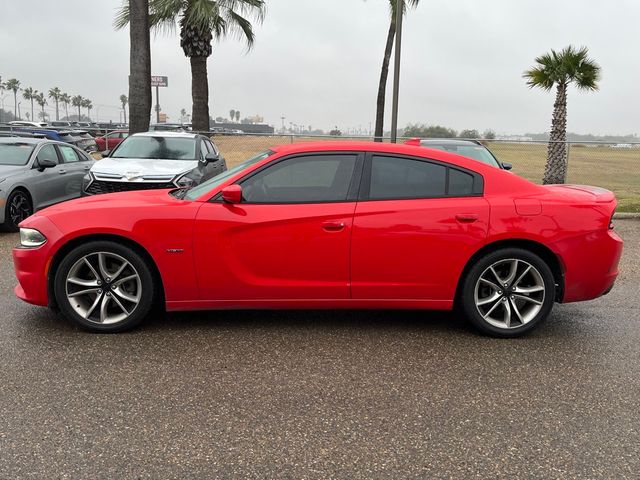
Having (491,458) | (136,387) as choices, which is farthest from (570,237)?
(136,387)

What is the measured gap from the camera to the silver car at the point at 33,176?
868 cm

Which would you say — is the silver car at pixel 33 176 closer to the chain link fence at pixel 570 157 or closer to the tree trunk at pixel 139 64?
the tree trunk at pixel 139 64

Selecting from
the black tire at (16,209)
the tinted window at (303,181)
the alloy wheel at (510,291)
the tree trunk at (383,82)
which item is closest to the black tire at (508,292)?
the alloy wheel at (510,291)

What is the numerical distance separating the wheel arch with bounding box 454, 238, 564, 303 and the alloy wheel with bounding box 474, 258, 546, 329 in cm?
12

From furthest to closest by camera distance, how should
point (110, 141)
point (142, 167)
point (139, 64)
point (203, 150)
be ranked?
point (110, 141)
point (139, 64)
point (203, 150)
point (142, 167)

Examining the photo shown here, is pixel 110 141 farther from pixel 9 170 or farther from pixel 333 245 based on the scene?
pixel 333 245

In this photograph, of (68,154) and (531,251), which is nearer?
(531,251)

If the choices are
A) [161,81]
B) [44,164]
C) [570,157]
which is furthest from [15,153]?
[161,81]

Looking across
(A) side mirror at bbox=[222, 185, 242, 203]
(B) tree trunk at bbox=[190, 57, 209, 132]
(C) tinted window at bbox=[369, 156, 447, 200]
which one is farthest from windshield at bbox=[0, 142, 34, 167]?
(B) tree trunk at bbox=[190, 57, 209, 132]

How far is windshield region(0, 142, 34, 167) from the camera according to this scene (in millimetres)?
9492

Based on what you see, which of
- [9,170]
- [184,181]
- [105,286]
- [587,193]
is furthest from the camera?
[184,181]

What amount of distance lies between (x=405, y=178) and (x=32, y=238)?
2.88 m

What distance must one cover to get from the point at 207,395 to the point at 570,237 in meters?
2.90

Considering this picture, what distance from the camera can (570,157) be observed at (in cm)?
1709
